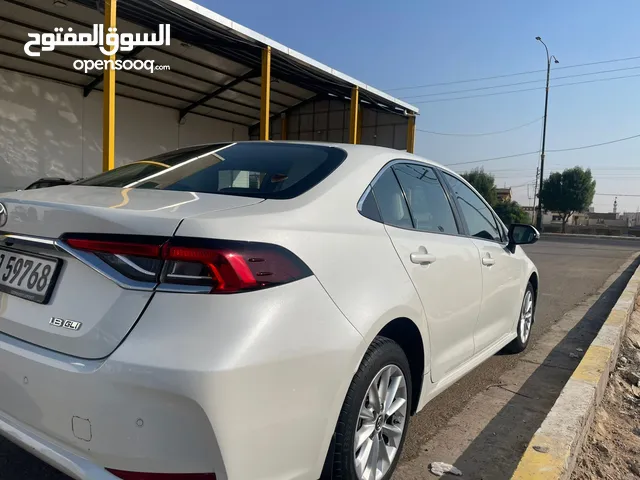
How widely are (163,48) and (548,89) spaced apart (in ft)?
84.2

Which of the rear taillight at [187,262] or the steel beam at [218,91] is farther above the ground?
the steel beam at [218,91]

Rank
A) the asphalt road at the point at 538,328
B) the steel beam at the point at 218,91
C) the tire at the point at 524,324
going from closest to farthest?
the asphalt road at the point at 538,328
the tire at the point at 524,324
the steel beam at the point at 218,91

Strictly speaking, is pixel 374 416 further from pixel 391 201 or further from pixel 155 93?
pixel 155 93

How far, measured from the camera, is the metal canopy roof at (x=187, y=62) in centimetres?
1245

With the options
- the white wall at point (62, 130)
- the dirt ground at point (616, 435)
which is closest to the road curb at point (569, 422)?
the dirt ground at point (616, 435)

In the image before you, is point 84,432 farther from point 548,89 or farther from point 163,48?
point 548,89

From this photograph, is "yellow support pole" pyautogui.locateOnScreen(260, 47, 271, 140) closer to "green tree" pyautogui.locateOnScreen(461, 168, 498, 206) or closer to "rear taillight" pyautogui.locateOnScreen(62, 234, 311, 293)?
"rear taillight" pyautogui.locateOnScreen(62, 234, 311, 293)

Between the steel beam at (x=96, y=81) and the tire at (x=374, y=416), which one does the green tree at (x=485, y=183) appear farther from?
the tire at (x=374, y=416)

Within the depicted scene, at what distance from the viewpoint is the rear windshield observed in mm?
2211

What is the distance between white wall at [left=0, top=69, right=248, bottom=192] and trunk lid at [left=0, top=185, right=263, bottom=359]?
19.4 meters

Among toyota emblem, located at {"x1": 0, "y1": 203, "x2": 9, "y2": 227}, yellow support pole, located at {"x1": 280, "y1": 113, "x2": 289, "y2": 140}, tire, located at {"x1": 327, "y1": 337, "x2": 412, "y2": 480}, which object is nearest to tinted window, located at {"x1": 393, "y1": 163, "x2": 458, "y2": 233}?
tire, located at {"x1": 327, "y1": 337, "x2": 412, "y2": 480}

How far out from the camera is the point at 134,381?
4.99 feet

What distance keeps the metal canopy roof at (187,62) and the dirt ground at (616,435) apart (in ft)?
35.1

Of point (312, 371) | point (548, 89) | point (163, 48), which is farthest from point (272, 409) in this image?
point (548, 89)
